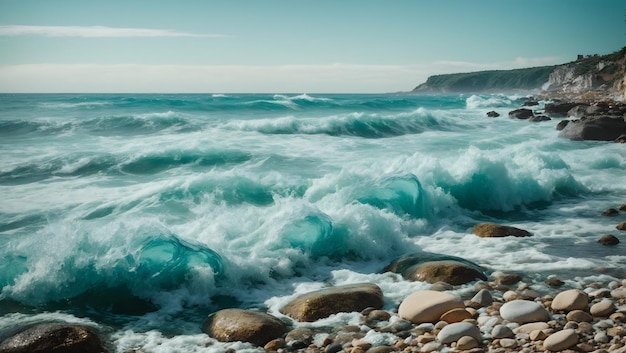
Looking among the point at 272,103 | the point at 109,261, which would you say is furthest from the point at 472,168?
the point at 272,103

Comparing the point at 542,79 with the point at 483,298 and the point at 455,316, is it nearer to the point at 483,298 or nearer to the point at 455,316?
the point at 483,298

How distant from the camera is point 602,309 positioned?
4449 millimetres

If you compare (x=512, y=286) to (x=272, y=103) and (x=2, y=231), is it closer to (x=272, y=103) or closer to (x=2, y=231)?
(x=2, y=231)

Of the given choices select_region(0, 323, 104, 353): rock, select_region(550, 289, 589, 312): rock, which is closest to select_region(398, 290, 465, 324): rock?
select_region(550, 289, 589, 312): rock

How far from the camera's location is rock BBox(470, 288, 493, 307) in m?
4.94

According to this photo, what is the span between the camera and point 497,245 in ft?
23.6

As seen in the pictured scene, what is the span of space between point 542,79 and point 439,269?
14551 cm

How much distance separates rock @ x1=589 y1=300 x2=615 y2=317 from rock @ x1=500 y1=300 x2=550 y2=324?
44 cm

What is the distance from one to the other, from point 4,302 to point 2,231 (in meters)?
3.55

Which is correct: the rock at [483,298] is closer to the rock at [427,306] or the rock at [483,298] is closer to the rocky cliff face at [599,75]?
the rock at [427,306]

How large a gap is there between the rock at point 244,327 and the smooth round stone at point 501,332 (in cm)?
194

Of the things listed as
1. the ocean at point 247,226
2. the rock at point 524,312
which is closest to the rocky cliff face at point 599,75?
the ocean at point 247,226

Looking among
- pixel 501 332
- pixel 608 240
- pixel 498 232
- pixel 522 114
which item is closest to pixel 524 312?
pixel 501 332

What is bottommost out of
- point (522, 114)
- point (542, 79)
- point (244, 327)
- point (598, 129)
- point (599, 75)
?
point (244, 327)
